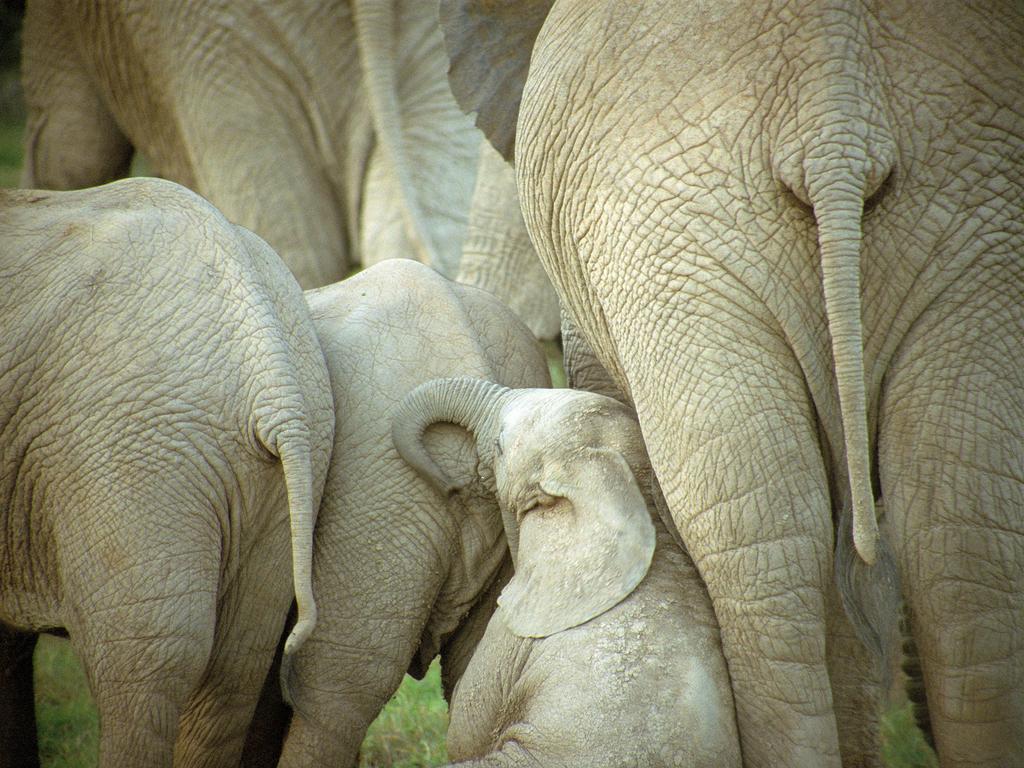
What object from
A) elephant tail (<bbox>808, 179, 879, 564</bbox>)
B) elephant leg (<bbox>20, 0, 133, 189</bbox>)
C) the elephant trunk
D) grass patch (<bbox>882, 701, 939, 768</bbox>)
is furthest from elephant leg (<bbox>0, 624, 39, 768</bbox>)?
elephant leg (<bbox>20, 0, 133, 189</bbox>)

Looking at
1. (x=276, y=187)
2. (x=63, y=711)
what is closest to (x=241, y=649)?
(x=63, y=711)

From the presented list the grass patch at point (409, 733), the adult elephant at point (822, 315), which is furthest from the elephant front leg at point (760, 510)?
the grass patch at point (409, 733)

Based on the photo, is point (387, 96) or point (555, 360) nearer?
point (387, 96)

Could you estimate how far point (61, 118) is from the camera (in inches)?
192

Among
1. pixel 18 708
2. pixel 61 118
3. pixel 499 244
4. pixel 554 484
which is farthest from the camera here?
pixel 61 118

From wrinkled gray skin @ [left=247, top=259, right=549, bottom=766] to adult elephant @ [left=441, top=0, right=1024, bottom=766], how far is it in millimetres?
685

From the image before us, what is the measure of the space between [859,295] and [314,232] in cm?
257

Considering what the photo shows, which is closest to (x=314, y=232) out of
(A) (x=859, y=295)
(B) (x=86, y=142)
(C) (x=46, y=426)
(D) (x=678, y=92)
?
(B) (x=86, y=142)

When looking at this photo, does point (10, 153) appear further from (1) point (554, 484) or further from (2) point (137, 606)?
(1) point (554, 484)

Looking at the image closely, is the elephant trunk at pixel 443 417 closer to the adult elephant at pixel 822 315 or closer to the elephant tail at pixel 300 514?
the elephant tail at pixel 300 514

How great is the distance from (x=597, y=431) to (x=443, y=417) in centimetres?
38

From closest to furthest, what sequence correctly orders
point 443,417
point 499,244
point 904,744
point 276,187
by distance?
point 443,417 → point 904,744 → point 499,244 → point 276,187

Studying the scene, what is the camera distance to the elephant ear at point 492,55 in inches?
127

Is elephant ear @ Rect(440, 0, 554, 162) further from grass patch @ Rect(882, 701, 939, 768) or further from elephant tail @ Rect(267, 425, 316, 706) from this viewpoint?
grass patch @ Rect(882, 701, 939, 768)
